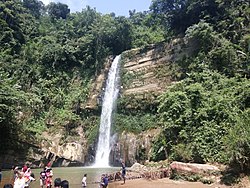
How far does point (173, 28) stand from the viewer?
36625mm

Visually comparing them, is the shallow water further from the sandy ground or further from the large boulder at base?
the large boulder at base

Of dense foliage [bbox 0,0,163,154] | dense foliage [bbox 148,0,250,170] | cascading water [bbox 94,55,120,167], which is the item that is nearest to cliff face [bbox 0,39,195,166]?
cascading water [bbox 94,55,120,167]

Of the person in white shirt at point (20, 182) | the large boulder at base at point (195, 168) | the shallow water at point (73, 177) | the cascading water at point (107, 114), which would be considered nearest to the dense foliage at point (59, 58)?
the cascading water at point (107, 114)

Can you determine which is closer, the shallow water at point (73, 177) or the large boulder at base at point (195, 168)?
the shallow water at point (73, 177)

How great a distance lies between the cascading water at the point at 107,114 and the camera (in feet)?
98.1

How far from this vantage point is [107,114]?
109 feet

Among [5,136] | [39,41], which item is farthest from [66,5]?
[5,136]

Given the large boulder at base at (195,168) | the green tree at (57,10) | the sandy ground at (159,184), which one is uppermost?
the green tree at (57,10)

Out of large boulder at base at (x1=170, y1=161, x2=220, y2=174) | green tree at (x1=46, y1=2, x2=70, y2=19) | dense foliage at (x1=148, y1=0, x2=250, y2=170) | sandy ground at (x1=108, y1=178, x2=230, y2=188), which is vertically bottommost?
sandy ground at (x1=108, y1=178, x2=230, y2=188)

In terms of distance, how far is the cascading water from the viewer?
29.9m

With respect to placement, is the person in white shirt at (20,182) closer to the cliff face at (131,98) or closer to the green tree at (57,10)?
the cliff face at (131,98)

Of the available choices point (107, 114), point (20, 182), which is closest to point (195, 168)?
point (20, 182)

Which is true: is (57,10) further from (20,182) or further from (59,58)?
(20,182)

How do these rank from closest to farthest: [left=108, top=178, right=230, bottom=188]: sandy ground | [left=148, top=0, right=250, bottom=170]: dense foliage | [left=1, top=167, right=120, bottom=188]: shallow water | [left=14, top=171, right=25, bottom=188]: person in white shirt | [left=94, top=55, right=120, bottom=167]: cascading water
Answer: [left=14, top=171, right=25, bottom=188]: person in white shirt, [left=108, top=178, right=230, bottom=188]: sandy ground, [left=1, top=167, right=120, bottom=188]: shallow water, [left=148, top=0, right=250, bottom=170]: dense foliage, [left=94, top=55, right=120, bottom=167]: cascading water
